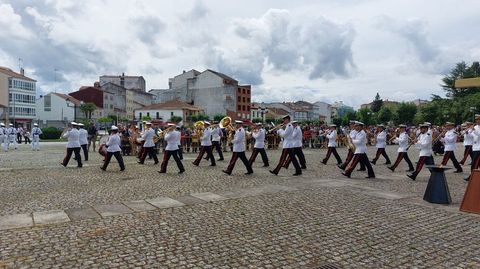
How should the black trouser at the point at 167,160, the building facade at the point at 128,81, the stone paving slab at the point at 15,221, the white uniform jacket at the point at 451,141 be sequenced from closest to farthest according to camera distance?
the stone paving slab at the point at 15,221 < the black trouser at the point at 167,160 < the white uniform jacket at the point at 451,141 < the building facade at the point at 128,81

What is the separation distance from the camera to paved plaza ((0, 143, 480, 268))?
16.3 ft

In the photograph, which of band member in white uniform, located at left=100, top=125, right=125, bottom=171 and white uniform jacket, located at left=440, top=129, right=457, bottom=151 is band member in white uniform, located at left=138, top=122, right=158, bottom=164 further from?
Result: white uniform jacket, located at left=440, top=129, right=457, bottom=151

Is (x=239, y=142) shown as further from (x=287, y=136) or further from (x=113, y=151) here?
(x=113, y=151)

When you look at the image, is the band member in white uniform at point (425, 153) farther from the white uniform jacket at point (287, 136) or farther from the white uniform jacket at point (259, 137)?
the white uniform jacket at point (259, 137)

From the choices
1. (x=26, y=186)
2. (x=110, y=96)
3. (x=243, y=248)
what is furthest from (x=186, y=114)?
(x=243, y=248)

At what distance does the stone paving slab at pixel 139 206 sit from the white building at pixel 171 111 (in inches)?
2740

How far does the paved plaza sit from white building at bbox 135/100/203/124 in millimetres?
68436

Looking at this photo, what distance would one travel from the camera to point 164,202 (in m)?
8.13

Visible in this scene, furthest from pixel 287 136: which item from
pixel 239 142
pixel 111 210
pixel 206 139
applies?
pixel 111 210

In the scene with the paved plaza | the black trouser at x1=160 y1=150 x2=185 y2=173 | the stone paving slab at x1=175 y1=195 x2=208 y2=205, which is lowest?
the paved plaza

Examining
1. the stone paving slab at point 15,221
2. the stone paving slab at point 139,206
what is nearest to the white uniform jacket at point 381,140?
the stone paving slab at point 139,206

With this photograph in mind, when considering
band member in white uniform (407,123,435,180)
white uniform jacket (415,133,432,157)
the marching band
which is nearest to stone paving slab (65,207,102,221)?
the marching band

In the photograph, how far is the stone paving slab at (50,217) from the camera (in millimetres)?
6512

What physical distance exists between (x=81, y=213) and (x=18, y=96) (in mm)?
72263
